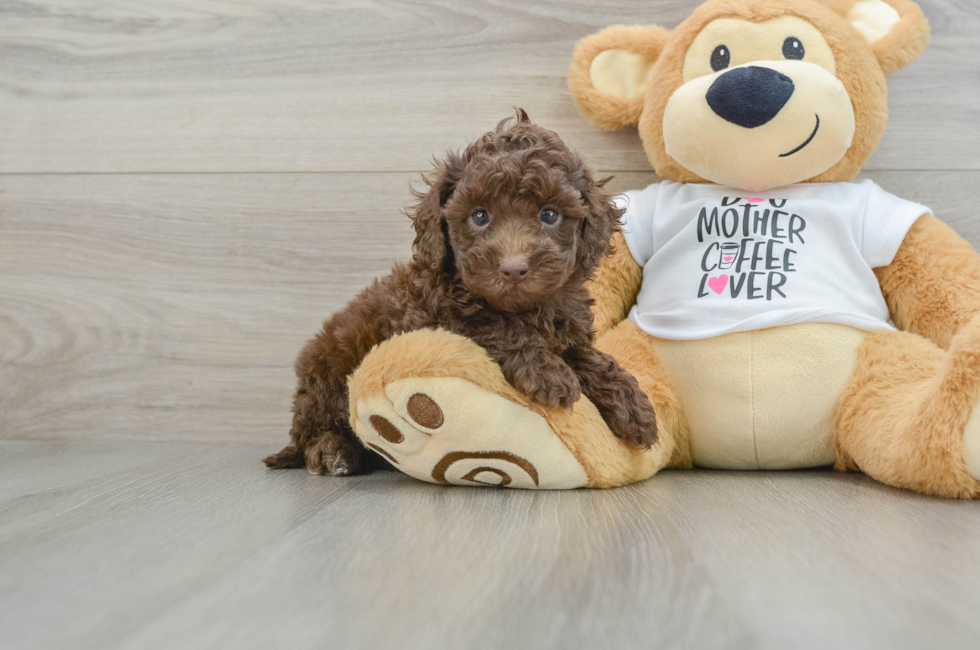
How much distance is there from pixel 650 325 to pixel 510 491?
0.36 meters

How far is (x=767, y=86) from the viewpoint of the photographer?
1046mm

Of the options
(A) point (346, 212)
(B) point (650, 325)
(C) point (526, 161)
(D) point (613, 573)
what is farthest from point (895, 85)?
(D) point (613, 573)

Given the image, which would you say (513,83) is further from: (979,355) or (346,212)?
(979,355)

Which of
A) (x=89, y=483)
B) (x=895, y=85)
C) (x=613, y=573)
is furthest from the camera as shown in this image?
(x=895, y=85)

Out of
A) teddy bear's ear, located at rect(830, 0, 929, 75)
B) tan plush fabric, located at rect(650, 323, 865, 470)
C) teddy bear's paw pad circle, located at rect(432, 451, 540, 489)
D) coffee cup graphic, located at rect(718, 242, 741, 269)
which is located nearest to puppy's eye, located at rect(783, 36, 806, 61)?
teddy bear's ear, located at rect(830, 0, 929, 75)

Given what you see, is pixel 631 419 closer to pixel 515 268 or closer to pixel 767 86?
pixel 515 268

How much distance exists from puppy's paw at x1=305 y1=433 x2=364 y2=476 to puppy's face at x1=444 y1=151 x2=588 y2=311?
1.19 feet

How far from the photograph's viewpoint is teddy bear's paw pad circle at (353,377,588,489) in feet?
2.81

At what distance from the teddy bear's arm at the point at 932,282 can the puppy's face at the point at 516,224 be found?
0.58m

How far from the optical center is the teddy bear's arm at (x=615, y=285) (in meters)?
1.19

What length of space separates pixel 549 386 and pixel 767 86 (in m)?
0.55

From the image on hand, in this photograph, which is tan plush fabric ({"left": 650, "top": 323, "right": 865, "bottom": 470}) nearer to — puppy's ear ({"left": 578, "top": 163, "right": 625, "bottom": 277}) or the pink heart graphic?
the pink heart graphic

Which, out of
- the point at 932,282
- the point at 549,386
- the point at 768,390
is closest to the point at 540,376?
the point at 549,386

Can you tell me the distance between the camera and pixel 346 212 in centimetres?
143
